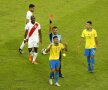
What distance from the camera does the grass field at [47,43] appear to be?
2055cm

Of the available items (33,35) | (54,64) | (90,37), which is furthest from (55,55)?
(33,35)

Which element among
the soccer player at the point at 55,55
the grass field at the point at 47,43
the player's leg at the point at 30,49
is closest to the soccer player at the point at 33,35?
the player's leg at the point at 30,49

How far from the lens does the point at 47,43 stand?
27.7m

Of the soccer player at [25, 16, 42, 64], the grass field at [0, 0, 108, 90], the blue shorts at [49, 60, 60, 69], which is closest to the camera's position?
the blue shorts at [49, 60, 60, 69]

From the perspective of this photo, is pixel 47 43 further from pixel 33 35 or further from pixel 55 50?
pixel 55 50

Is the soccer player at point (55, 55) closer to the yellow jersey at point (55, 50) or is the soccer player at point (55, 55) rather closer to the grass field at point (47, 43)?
the yellow jersey at point (55, 50)

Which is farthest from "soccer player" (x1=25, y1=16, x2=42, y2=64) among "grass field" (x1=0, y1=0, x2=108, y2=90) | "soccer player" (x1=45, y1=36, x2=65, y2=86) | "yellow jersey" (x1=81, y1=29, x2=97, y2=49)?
"soccer player" (x1=45, y1=36, x2=65, y2=86)

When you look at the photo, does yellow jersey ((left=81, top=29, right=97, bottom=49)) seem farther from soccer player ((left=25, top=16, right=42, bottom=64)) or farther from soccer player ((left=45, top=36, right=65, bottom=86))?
soccer player ((left=25, top=16, right=42, bottom=64))

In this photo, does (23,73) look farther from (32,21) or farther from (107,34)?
(107,34)

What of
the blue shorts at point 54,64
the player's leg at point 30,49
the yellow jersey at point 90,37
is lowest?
the blue shorts at point 54,64

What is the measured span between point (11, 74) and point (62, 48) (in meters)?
3.62

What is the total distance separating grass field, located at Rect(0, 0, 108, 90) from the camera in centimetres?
2055

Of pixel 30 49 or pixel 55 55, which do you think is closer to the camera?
pixel 55 55

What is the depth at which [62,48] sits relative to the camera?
19.6 metres
